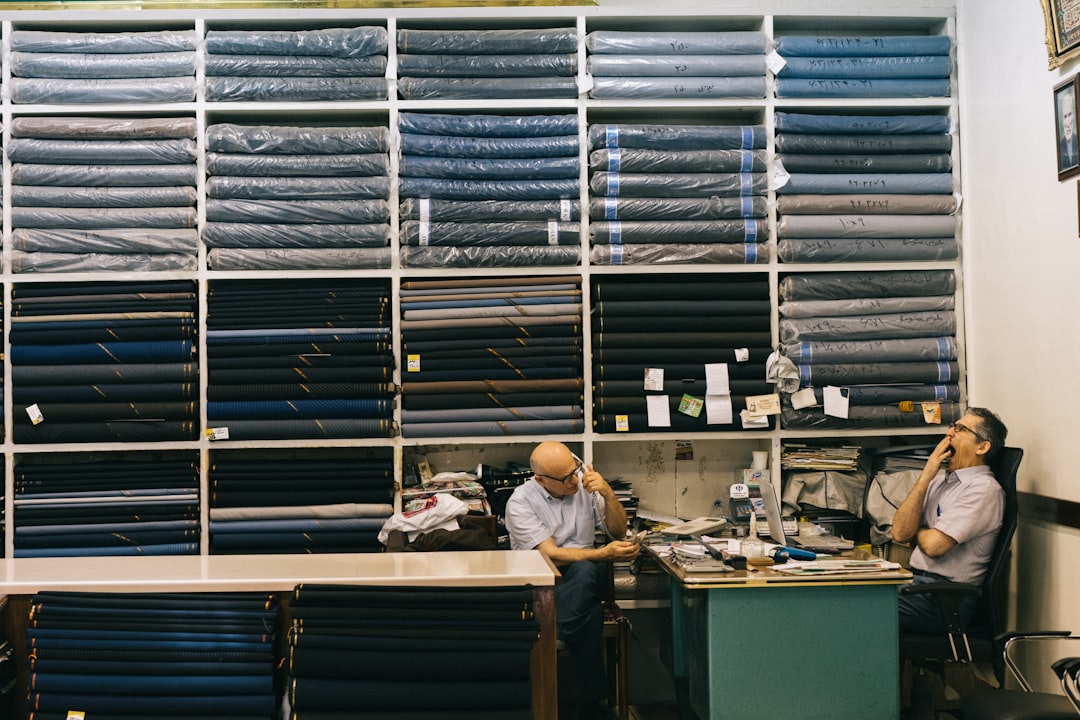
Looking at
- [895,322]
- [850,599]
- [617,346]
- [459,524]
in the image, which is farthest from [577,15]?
[850,599]

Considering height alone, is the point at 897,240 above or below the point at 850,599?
above

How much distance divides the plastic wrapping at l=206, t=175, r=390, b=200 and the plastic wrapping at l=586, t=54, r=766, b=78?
1.22 m

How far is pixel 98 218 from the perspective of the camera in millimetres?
4742

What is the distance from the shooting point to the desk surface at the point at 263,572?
2645 millimetres

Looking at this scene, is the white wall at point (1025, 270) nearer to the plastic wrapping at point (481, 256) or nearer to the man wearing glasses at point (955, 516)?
the man wearing glasses at point (955, 516)

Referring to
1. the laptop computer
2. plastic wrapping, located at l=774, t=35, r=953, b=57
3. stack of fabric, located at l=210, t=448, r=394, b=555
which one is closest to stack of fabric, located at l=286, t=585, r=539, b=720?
the laptop computer

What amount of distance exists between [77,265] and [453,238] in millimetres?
1795

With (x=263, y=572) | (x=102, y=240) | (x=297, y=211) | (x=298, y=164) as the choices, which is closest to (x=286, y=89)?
(x=298, y=164)

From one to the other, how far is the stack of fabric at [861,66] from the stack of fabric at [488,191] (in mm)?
1134

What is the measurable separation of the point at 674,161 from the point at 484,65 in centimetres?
104

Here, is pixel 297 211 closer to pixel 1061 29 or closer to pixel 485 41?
pixel 485 41

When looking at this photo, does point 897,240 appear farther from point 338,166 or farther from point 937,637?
point 338,166

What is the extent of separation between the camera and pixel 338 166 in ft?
15.8

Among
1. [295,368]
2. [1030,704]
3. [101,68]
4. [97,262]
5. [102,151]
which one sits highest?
[101,68]
